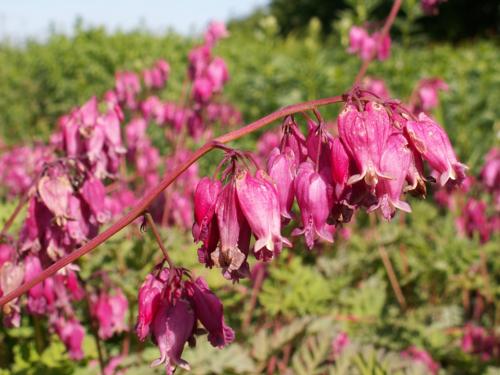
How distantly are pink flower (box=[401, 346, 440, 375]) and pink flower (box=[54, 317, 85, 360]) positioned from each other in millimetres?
1619

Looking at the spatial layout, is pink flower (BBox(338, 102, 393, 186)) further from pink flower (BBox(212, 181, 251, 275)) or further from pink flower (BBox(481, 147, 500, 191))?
pink flower (BBox(481, 147, 500, 191))

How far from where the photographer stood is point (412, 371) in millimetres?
2730

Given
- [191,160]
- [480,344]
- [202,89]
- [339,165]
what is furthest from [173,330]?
[202,89]

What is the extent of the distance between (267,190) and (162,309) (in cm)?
44

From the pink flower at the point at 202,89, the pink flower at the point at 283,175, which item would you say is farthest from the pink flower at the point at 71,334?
the pink flower at the point at 202,89

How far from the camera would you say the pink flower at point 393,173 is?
147 cm

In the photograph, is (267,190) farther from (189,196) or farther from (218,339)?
(189,196)

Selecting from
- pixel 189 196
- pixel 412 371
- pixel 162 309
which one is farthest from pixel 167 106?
pixel 162 309

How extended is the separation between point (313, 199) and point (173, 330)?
480 millimetres

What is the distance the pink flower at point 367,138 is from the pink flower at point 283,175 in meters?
0.16

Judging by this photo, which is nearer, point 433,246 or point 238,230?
point 238,230

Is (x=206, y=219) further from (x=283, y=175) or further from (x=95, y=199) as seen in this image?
(x=95, y=199)

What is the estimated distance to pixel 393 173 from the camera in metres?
1.48

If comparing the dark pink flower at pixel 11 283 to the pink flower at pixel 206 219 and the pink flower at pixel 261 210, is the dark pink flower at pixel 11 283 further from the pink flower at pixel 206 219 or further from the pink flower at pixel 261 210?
the pink flower at pixel 261 210
